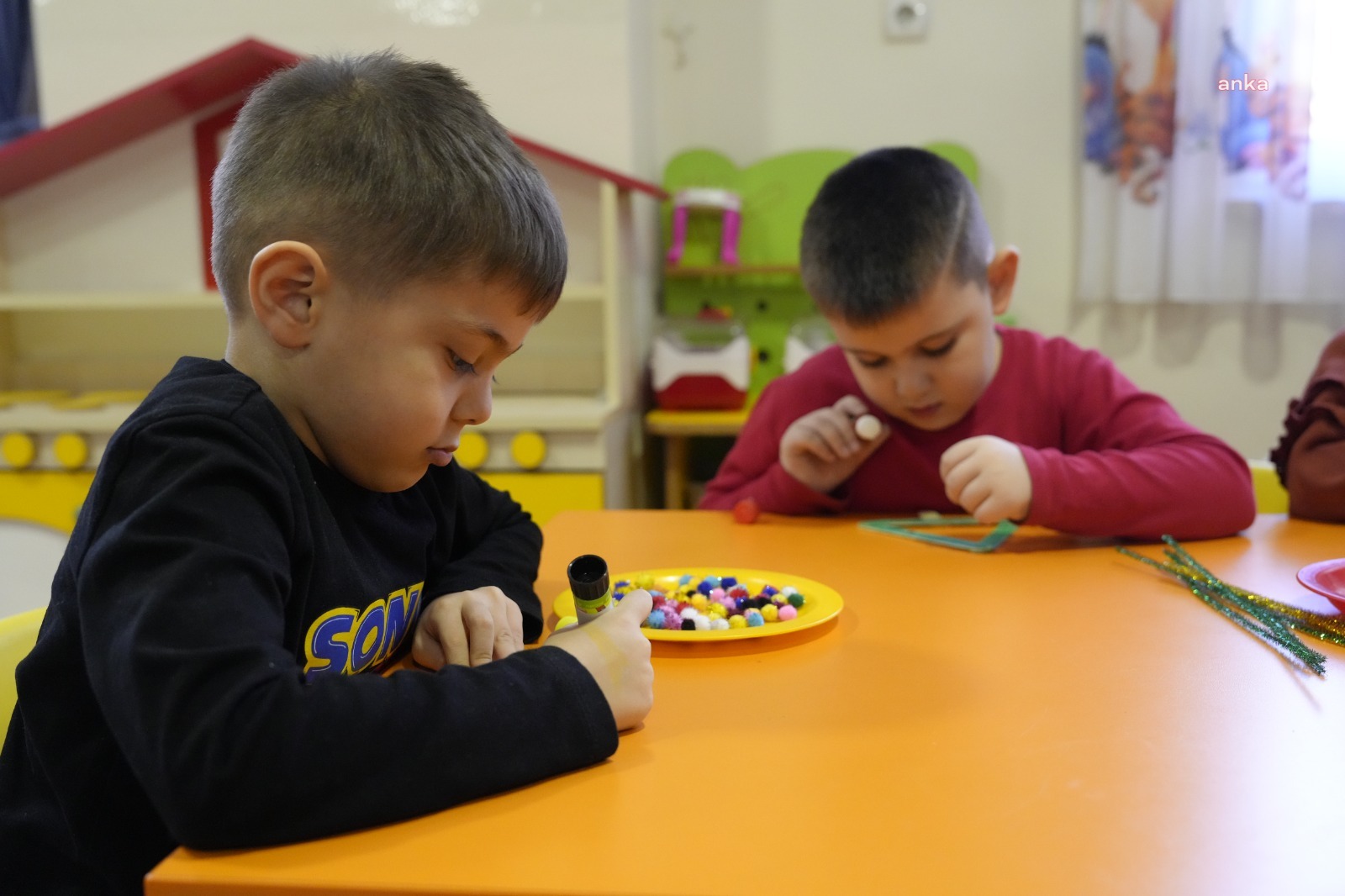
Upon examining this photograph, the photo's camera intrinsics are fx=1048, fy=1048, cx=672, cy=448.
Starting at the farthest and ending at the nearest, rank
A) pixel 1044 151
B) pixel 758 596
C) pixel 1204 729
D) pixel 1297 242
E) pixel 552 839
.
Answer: pixel 1044 151, pixel 1297 242, pixel 758 596, pixel 1204 729, pixel 552 839

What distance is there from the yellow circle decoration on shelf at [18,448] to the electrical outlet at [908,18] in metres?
2.08

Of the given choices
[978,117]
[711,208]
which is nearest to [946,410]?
[711,208]

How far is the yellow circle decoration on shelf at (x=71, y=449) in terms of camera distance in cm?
192

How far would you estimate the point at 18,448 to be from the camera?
1936mm

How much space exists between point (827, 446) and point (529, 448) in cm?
74

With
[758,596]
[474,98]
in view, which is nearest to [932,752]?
[758,596]

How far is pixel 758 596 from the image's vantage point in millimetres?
834

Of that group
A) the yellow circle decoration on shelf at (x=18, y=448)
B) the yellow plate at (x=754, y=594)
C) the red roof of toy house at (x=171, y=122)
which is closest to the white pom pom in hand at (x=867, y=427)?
the yellow plate at (x=754, y=594)

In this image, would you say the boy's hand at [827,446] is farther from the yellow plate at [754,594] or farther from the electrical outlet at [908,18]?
the electrical outlet at [908,18]

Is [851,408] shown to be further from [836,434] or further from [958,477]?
[958,477]

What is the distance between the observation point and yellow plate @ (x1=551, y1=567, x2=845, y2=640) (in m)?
0.74

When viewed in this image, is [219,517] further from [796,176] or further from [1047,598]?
[796,176]

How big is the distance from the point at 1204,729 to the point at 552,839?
14.6 inches

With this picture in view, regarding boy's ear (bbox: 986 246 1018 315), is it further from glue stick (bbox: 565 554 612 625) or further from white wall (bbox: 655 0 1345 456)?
white wall (bbox: 655 0 1345 456)
